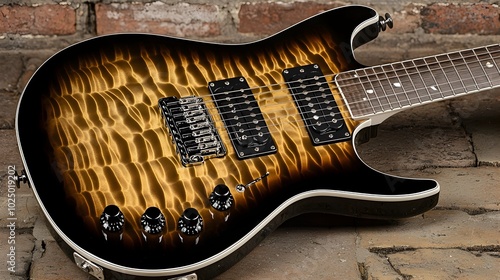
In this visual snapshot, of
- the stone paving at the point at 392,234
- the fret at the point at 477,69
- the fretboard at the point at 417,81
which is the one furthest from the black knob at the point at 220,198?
the fret at the point at 477,69

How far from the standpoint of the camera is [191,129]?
1456 mm

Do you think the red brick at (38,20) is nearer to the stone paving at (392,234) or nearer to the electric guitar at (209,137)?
the stone paving at (392,234)

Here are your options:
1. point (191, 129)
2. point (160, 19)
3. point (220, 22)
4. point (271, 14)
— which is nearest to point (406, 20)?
point (271, 14)

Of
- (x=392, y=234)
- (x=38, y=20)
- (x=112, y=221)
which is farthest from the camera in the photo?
(x=38, y=20)

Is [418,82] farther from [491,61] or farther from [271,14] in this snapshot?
[271,14]

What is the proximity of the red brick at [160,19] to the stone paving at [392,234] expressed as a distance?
37 centimetres

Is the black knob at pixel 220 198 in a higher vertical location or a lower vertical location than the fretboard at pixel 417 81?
lower

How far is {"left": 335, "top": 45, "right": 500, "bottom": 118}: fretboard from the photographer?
1567mm

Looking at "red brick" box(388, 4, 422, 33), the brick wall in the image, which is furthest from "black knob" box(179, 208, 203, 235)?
"red brick" box(388, 4, 422, 33)

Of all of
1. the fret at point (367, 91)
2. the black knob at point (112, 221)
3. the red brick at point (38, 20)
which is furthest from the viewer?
the red brick at point (38, 20)

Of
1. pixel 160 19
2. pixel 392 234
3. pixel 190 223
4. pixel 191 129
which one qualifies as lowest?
pixel 392 234

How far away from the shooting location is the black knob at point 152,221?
131 cm

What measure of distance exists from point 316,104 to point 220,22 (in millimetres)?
577

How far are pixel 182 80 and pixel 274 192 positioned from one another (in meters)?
0.29
